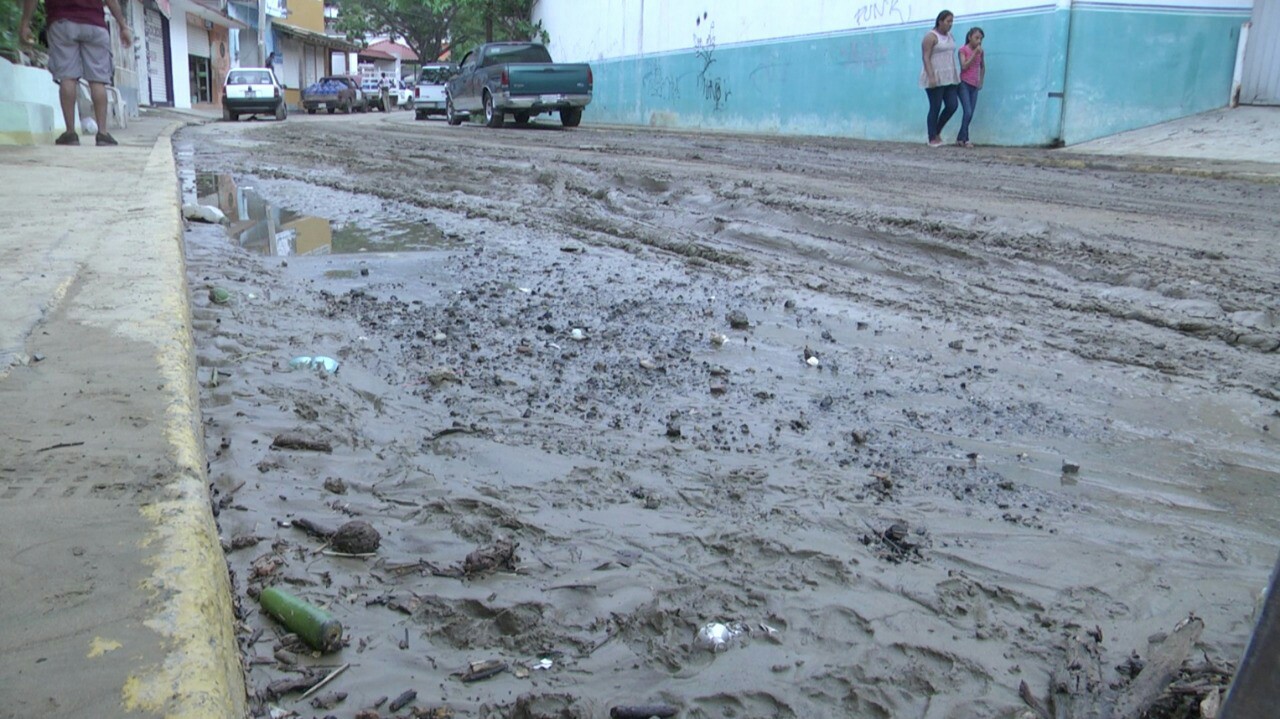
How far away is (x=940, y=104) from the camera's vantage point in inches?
541

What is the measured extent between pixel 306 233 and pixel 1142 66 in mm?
11937

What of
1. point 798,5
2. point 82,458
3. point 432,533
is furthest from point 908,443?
point 798,5

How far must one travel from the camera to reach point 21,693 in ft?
4.25

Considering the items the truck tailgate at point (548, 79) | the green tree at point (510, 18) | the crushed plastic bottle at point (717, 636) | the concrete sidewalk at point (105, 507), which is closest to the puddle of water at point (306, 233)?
the concrete sidewalk at point (105, 507)

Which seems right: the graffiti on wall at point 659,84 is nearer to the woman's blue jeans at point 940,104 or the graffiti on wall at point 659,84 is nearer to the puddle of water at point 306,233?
the woman's blue jeans at point 940,104

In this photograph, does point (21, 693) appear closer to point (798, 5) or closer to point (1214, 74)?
point (1214, 74)

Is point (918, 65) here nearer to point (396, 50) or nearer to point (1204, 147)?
point (1204, 147)

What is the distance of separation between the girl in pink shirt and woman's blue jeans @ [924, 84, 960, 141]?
14cm

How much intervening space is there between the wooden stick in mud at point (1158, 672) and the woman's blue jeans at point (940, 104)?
41.8 feet

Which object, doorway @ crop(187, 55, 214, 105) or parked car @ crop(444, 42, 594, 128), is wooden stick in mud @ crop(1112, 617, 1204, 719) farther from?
doorway @ crop(187, 55, 214, 105)

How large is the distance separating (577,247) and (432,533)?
12.3 ft

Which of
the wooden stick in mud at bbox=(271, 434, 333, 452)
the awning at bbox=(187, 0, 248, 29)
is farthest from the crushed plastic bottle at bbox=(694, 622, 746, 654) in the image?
the awning at bbox=(187, 0, 248, 29)

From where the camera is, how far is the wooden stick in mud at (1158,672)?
1.76 meters

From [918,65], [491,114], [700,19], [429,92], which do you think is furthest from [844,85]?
[429,92]
